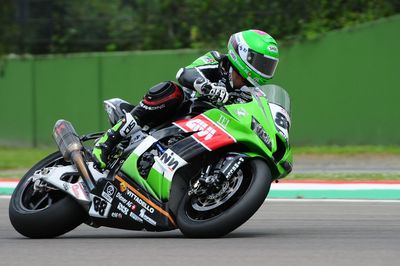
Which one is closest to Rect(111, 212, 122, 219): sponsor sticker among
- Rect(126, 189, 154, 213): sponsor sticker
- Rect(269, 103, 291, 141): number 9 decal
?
Rect(126, 189, 154, 213): sponsor sticker

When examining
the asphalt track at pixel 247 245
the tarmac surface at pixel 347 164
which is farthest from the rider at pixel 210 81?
the tarmac surface at pixel 347 164

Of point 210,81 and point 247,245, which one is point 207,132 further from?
point 247,245

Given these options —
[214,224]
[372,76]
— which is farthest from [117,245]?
[372,76]

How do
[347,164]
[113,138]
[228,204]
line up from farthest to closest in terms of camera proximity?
[347,164] < [113,138] < [228,204]

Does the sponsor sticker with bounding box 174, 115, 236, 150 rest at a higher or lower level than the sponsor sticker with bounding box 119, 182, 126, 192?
higher

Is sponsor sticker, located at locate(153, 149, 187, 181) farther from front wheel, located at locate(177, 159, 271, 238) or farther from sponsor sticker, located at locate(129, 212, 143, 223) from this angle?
sponsor sticker, located at locate(129, 212, 143, 223)

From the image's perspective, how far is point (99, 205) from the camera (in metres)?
7.09

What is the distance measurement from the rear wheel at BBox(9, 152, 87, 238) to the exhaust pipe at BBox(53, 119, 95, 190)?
7.7 inches

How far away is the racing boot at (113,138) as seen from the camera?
7.21m

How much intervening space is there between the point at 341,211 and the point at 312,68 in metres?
6.62

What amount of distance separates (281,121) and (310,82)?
835 cm

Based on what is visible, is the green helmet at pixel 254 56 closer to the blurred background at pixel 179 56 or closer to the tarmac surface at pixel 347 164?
the tarmac surface at pixel 347 164

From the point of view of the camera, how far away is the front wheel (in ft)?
21.7

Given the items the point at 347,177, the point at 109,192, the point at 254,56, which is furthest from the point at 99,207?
the point at 347,177
